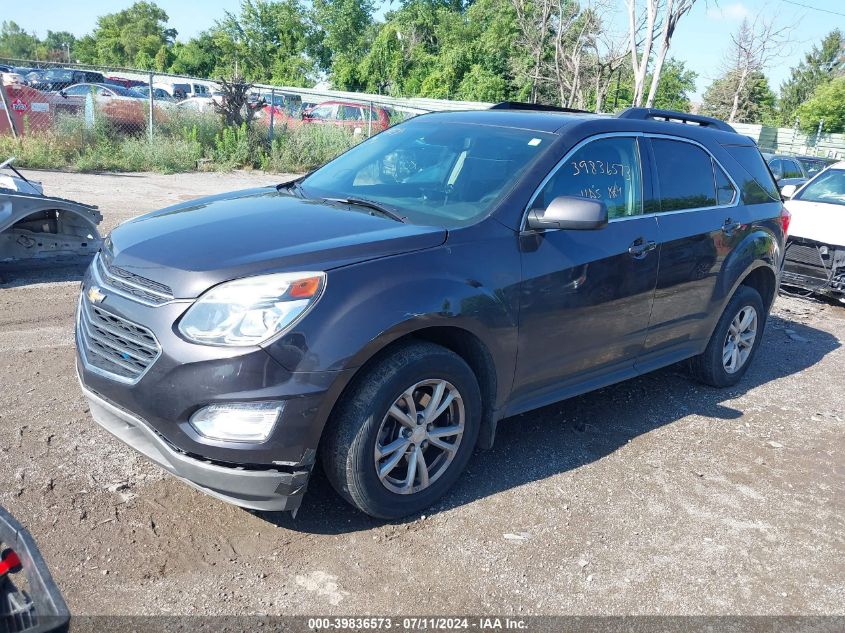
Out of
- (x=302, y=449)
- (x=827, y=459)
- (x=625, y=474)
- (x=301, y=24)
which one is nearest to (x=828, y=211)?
(x=827, y=459)

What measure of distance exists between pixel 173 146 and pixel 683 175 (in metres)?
13.2

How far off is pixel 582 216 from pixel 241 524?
224 cm

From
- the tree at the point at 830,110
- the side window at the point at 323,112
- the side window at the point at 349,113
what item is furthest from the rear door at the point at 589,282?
the tree at the point at 830,110

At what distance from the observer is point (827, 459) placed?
15.2ft

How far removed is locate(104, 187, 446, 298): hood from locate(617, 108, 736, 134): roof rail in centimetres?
203

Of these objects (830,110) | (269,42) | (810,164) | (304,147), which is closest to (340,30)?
(269,42)

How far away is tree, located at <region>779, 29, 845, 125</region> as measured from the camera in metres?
70.4

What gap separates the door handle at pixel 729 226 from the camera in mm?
5047

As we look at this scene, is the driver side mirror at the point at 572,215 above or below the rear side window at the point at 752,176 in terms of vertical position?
below

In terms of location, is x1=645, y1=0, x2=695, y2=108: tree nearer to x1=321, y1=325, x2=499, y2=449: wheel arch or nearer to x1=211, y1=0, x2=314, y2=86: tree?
x1=321, y1=325, x2=499, y2=449: wheel arch

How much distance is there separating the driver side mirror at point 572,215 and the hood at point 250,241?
60 centimetres

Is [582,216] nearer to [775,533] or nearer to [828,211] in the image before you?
[775,533]

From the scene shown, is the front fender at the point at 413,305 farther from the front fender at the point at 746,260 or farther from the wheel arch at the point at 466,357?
the front fender at the point at 746,260

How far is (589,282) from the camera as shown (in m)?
3.98
